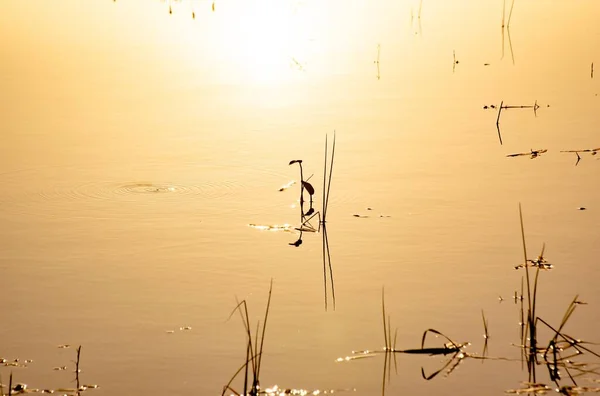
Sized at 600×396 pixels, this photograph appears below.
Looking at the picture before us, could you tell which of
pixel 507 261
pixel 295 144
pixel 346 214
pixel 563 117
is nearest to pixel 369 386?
pixel 507 261

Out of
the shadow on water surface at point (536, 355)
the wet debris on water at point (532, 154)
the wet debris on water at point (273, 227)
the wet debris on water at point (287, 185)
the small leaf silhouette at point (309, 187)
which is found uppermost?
the wet debris on water at point (532, 154)

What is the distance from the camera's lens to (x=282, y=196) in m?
4.71

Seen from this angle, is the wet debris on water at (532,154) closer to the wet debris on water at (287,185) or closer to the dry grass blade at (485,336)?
the wet debris on water at (287,185)

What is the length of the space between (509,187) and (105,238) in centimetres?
181

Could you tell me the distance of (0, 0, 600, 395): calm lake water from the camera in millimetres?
3131

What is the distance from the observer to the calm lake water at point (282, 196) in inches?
123

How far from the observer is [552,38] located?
844 cm

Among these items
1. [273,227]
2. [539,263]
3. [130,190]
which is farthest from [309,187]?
[539,263]

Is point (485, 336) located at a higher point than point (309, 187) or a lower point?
lower

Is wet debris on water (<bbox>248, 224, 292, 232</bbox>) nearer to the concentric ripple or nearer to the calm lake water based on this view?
the calm lake water

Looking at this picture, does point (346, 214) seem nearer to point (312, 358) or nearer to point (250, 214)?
point (250, 214)

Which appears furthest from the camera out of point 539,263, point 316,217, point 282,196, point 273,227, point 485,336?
point 282,196

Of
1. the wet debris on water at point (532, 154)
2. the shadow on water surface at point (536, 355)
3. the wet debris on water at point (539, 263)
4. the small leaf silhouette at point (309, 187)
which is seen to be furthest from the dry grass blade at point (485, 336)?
the wet debris on water at point (532, 154)

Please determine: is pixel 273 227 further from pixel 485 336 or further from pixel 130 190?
pixel 485 336
